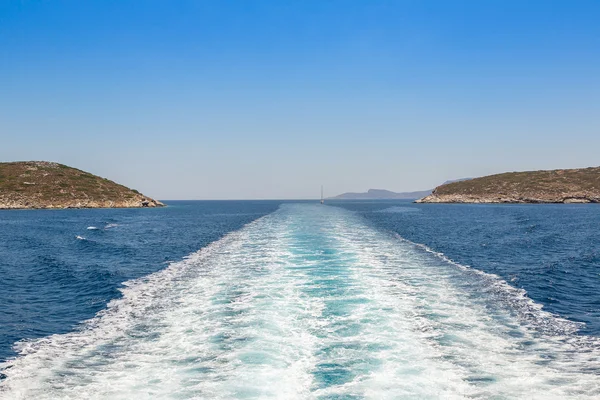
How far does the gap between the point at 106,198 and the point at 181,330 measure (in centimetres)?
16572

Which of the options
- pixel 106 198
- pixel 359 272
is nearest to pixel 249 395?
pixel 359 272

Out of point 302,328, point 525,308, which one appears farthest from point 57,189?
point 525,308

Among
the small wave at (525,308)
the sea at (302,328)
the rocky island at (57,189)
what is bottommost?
the small wave at (525,308)

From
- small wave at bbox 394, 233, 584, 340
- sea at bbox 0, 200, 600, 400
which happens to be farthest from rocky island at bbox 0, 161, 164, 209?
small wave at bbox 394, 233, 584, 340

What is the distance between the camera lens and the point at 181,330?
14.6 meters

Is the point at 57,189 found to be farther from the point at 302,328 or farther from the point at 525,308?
the point at 525,308

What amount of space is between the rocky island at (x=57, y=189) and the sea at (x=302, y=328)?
448 feet

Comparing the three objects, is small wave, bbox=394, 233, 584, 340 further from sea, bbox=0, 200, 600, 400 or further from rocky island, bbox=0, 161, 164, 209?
rocky island, bbox=0, 161, 164, 209

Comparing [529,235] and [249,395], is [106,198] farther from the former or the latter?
[249,395]

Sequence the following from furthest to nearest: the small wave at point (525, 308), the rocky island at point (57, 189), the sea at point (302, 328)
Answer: the rocky island at point (57, 189) < the small wave at point (525, 308) < the sea at point (302, 328)

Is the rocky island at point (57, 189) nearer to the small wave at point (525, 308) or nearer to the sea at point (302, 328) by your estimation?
the sea at point (302, 328)

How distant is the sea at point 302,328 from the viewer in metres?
10.1

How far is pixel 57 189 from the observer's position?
531 feet

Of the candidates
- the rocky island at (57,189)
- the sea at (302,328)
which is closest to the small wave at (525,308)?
the sea at (302,328)
